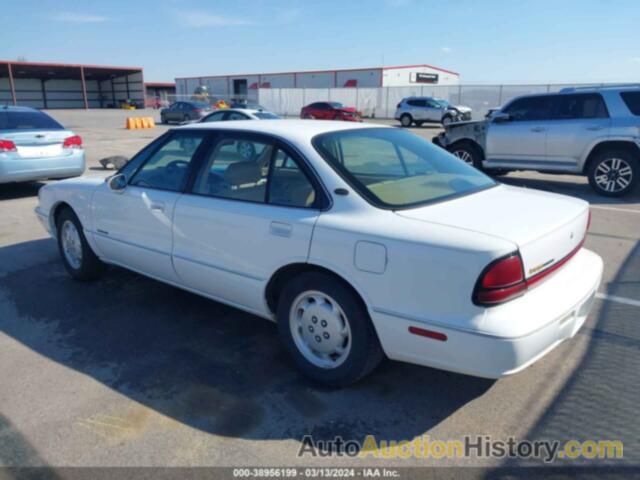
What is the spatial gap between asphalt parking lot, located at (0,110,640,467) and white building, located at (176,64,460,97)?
51.2m

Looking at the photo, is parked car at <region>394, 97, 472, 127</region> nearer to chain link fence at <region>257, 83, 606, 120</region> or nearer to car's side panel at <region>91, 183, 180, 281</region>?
chain link fence at <region>257, 83, 606, 120</region>

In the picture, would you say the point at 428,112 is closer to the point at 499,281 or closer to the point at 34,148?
the point at 34,148

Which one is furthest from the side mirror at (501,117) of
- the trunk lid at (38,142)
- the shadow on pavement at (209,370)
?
the trunk lid at (38,142)

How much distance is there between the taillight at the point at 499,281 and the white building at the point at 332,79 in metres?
52.3

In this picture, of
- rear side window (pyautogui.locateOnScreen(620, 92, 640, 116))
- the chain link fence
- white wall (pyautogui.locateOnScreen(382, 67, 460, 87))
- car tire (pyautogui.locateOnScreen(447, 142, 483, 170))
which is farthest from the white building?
rear side window (pyautogui.locateOnScreen(620, 92, 640, 116))

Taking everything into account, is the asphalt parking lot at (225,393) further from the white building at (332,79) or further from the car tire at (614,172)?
the white building at (332,79)

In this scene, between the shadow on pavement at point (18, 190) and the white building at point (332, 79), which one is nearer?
the shadow on pavement at point (18, 190)

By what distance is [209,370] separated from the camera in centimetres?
344

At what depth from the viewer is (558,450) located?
2656mm

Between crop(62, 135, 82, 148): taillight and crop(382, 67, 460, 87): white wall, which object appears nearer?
crop(62, 135, 82, 148): taillight

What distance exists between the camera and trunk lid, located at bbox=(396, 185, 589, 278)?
266 cm

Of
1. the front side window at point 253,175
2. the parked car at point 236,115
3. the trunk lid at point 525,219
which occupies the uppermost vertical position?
the parked car at point 236,115

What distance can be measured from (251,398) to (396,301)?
1.10m

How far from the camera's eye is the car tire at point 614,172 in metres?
8.95
